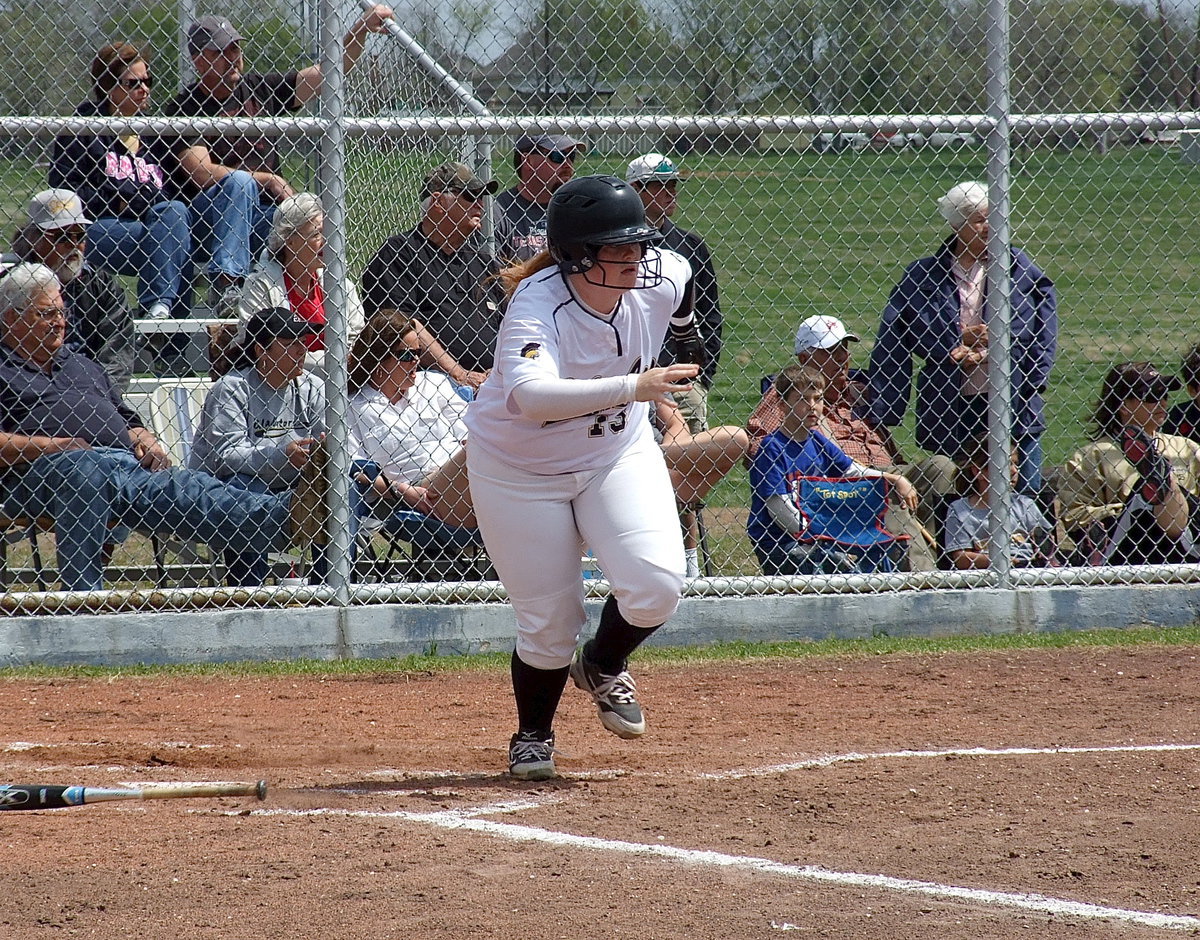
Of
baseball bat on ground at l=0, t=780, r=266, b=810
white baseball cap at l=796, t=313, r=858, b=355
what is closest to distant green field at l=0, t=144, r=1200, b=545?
white baseball cap at l=796, t=313, r=858, b=355

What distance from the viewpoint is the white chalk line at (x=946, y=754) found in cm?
453

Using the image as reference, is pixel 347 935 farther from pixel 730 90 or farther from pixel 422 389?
pixel 730 90

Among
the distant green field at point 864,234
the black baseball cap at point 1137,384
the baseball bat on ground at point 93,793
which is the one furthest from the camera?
the distant green field at point 864,234

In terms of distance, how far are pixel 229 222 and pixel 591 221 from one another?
3.35 m

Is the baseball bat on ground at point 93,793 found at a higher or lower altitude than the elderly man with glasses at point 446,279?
lower

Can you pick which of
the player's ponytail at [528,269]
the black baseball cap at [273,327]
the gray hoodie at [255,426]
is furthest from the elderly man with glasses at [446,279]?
the player's ponytail at [528,269]

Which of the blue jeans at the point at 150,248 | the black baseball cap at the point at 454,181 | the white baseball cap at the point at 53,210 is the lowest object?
the blue jeans at the point at 150,248

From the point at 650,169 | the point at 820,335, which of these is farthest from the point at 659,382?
the point at 820,335

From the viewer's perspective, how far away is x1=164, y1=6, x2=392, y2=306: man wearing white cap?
6.86 metres

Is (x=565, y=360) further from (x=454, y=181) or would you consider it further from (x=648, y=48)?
(x=648, y=48)

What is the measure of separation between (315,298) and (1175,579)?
13.9 feet

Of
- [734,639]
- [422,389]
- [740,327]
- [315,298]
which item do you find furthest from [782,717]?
[740,327]

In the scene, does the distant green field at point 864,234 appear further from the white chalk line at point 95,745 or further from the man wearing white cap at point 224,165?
the white chalk line at point 95,745

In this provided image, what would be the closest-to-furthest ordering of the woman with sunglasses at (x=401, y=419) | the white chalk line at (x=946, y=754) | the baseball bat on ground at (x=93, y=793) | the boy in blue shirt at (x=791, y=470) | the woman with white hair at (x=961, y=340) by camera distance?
the baseball bat on ground at (x=93, y=793), the white chalk line at (x=946, y=754), the woman with sunglasses at (x=401, y=419), the boy in blue shirt at (x=791, y=470), the woman with white hair at (x=961, y=340)
